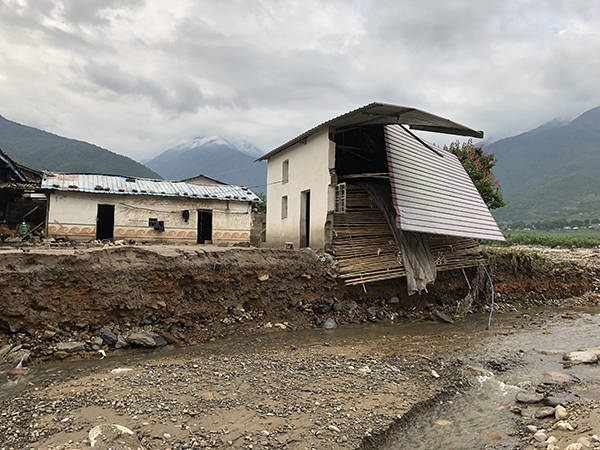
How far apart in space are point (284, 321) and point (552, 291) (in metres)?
13.8

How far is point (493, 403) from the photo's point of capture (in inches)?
247

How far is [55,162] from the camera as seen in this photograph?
72.1 metres

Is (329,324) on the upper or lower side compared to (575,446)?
lower

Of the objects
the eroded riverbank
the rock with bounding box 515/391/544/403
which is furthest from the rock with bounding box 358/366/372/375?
the rock with bounding box 515/391/544/403

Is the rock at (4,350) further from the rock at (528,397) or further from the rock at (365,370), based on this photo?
the rock at (528,397)

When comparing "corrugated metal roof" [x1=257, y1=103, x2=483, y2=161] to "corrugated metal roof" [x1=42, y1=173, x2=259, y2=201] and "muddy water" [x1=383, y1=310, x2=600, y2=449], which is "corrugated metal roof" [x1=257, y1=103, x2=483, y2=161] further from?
"corrugated metal roof" [x1=42, y1=173, x2=259, y2=201]

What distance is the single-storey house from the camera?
16328mm

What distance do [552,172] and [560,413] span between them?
145 m

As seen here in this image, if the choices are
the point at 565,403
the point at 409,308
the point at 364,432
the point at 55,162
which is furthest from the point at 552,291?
the point at 55,162

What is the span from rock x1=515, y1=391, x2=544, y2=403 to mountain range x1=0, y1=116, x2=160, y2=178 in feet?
226

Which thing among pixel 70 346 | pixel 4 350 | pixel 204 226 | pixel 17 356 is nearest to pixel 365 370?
pixel 70 346

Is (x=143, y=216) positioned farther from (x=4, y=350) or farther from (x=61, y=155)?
(x=61, y=155)

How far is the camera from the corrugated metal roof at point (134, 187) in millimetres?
16656

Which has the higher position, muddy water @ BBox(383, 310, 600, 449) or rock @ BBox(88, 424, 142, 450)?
rock @ BBox(88, 424, 142, 450)
